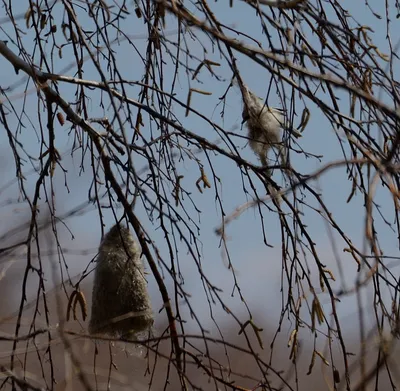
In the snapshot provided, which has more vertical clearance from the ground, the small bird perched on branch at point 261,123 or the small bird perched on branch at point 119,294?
the small bird perched on branch at point 261,123

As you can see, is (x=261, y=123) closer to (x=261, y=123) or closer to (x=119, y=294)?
(x=261, y=123)

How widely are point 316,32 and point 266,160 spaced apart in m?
0.32

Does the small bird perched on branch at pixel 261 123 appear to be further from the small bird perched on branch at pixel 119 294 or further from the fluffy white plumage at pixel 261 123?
the small bird perched on branch at pixel 119 294

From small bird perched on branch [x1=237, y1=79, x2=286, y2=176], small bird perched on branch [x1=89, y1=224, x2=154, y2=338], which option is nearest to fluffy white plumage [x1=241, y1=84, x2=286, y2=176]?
small bird perched on branch [x1=237, y1=79, x2=286, y2=176]

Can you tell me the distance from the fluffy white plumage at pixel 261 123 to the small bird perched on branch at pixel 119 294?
0.39 meters

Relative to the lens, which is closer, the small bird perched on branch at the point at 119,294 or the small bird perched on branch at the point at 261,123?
the small bird perched on branch at the point at 119,294

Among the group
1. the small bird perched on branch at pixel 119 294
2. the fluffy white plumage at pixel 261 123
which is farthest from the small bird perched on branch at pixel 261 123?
the small bird perched on branch at pixel 119 294

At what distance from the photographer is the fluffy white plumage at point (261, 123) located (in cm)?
197

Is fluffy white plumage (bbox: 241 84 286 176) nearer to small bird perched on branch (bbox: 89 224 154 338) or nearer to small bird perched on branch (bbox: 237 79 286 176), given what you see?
small bird perched on branch (bbox: 237 79 286 176)

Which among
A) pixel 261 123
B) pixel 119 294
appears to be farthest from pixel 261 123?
Result: pixel 119 294

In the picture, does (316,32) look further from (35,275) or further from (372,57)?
(35,275)

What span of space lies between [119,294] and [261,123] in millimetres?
515

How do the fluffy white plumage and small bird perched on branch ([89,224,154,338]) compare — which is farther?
the fluffy white plumage

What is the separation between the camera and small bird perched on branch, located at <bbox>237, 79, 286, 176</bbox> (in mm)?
1973
